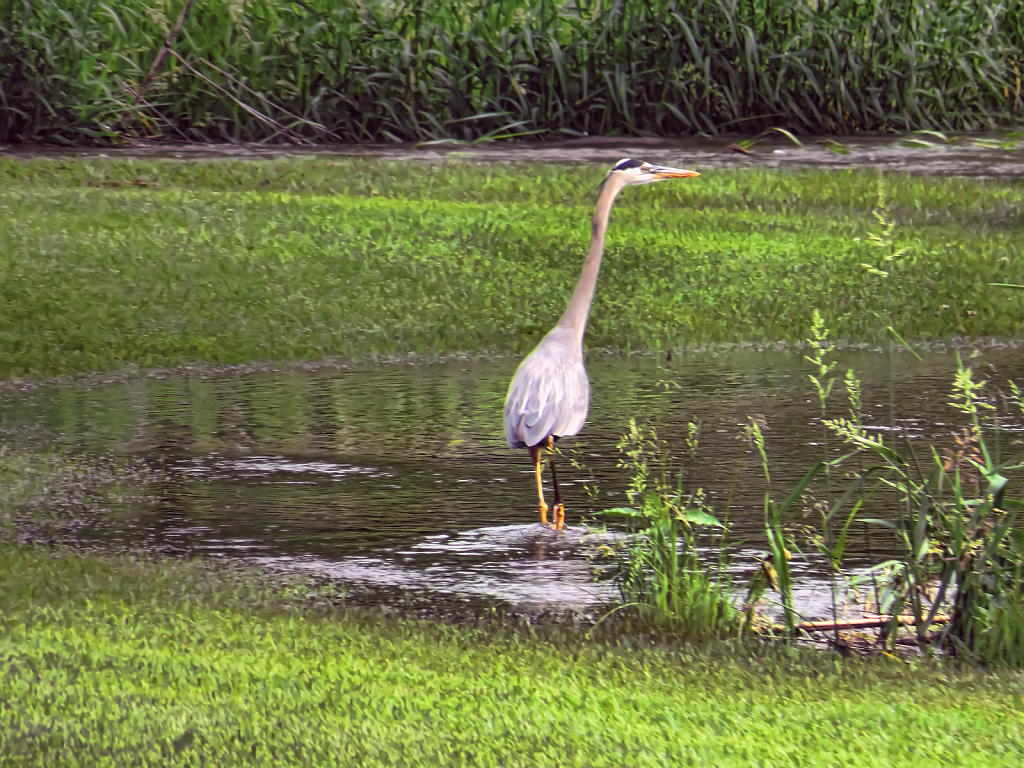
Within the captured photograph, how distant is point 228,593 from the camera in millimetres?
6309

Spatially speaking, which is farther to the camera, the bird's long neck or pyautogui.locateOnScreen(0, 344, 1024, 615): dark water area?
the bird's long neck

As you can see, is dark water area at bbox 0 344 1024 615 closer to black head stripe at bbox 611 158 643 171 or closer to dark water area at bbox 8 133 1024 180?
black head stripe at bbox 611 158 643 171

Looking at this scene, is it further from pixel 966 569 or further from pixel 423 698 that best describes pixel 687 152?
pixel 423 698

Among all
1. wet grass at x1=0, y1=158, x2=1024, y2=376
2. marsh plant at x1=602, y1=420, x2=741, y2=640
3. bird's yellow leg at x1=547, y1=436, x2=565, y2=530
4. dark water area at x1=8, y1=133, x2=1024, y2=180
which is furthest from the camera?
dark water area at x1=8, y1=133, x2=1024, y2=180

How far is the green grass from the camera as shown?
4.59 metres

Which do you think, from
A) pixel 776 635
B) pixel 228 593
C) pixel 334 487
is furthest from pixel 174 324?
pixel 776 635

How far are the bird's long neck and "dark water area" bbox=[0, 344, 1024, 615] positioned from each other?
0.50 meters

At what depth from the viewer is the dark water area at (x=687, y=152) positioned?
1518 cm

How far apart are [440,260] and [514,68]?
3960 millimetres

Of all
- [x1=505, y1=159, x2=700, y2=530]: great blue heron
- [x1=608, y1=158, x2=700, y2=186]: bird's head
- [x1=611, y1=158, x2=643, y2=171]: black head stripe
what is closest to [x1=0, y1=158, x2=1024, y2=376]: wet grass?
[x1=608, y1=158, x2=700, y2=186]: bird's head

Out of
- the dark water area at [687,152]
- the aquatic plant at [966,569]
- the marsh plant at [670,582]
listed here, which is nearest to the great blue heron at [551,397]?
the marsh plant at [670,582]

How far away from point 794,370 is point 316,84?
6938 mm

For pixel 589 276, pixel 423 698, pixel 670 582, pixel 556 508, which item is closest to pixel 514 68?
→ pixel 589 276

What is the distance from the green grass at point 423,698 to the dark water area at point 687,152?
9.51m
